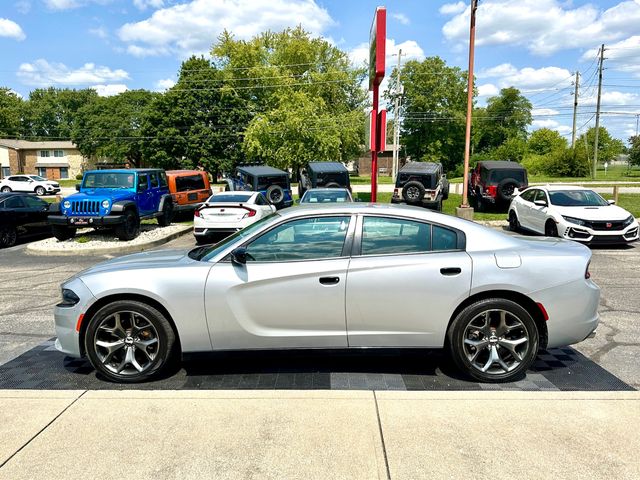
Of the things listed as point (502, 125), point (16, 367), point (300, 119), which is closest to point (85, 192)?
point (16, 367)

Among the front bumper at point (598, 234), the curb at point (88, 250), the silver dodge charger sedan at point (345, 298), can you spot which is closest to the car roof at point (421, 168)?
the front bumper at point (598, 234)

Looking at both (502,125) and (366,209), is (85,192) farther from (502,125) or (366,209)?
(502,125)

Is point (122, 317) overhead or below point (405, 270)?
below

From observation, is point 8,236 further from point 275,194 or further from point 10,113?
point 10,113

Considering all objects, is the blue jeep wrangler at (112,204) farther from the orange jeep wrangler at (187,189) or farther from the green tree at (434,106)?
the green tree at (434,106)

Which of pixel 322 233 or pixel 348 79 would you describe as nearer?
pixel 322 233

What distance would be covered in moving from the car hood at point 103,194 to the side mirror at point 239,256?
10.0 meters

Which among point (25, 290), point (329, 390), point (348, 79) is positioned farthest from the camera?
point (348, 79)

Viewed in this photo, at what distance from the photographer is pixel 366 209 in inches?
164

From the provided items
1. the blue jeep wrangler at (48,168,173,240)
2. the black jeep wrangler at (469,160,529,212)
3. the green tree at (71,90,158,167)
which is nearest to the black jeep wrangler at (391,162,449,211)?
the black jeep wrangler at (469,160,529,212)

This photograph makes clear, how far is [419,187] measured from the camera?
1878 centimetres

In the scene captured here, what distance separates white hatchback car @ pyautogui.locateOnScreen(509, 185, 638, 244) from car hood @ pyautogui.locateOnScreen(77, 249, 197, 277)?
1009 centimetres

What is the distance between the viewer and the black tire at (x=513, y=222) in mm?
14583

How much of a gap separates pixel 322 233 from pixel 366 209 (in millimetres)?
448
